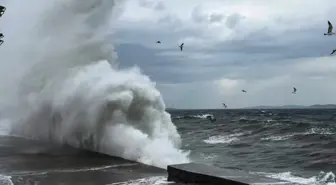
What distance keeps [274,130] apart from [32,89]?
17.3 m

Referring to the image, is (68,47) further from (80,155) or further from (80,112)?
(80,155)

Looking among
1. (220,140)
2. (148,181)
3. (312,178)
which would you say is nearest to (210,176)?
(148,181)

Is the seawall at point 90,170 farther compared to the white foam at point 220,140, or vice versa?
the white foam at point 220,140

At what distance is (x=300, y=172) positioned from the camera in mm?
14641

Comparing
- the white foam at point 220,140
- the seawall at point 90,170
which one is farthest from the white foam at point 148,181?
the white foam at point 220,140

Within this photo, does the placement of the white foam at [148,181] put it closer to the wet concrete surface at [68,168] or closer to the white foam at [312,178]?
the wet concrete surface at [68,168]

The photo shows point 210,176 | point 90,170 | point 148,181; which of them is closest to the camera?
point 210,176

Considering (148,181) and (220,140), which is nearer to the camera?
(148,181)

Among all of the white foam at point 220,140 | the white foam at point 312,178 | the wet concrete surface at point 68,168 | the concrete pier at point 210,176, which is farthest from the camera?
the white foam at point 220,140

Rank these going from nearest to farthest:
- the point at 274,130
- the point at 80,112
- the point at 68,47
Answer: the point at 80,112
the point at 68,47
the point at 274,130

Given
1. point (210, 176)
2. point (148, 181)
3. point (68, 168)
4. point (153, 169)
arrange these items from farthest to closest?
point (68, 168)
point (153, 169)
point (148, 181)
point (210, 176)

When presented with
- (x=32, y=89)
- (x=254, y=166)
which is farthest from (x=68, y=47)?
(x=254, y=166)

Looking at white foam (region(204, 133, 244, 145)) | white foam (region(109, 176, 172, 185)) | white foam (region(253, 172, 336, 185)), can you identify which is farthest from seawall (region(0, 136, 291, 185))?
white foam (region(204, 133, 244, 145))

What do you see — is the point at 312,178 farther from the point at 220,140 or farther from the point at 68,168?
the point at 220,140
